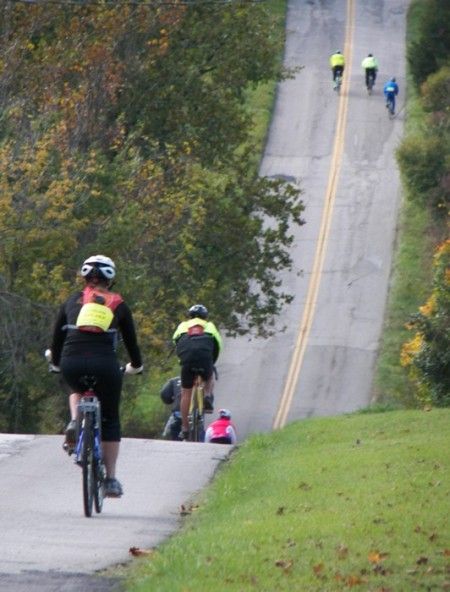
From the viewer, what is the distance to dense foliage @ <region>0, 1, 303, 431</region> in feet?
90.6

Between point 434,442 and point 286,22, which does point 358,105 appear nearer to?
point 286,22

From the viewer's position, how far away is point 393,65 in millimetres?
67875

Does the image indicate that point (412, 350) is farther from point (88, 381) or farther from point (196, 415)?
point (88, 381)

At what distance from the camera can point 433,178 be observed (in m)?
52.3

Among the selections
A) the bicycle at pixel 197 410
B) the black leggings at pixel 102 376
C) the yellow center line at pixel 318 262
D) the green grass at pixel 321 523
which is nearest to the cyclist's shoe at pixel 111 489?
the black leggings at pixel 102 376

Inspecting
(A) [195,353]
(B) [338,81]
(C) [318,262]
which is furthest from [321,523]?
(B) [338,81]

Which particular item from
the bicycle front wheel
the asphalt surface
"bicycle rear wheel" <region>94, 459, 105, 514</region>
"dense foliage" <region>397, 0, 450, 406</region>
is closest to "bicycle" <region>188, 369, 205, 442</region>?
the asphalt surface

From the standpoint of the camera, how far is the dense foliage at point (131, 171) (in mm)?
27625

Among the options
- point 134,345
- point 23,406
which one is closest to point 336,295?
point 23,406

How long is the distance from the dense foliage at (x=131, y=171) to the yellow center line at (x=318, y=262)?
140 centimetres

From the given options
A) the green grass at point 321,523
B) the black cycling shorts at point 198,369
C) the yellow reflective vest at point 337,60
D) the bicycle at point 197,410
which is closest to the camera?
the green grass at point 321,523

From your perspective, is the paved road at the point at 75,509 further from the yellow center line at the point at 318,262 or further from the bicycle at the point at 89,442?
the yellow center line at the point at 318,262

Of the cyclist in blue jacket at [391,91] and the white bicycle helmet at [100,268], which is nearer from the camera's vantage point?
the white bicycle helmet at [100,268]

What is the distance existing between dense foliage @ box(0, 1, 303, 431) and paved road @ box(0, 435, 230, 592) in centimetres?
1077
